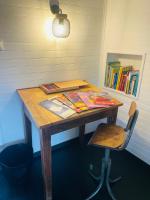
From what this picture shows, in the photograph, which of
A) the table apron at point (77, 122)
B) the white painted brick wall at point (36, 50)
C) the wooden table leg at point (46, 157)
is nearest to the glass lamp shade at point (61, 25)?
the white painted brick wall at point (36, 50)

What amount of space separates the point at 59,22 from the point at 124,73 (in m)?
0.95

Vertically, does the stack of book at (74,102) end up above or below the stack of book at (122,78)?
below

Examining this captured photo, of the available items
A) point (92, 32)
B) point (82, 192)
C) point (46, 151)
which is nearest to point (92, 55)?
point (92, 32)

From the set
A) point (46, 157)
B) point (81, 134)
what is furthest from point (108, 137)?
point (81, 134)

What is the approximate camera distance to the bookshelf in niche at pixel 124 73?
6.05 feet

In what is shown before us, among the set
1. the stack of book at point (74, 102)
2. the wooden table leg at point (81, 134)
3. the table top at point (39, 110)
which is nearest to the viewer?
Result: the table top at point (39, 110)

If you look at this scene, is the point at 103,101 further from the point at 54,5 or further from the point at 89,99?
the point at 54,5

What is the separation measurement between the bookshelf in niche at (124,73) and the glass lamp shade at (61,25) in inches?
29.7

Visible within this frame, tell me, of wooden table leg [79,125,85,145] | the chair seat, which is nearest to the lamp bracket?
the chair seat

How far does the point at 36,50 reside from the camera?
1.64 metres

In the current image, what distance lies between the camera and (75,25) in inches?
70.3

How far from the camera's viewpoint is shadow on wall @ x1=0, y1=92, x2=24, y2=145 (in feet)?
5.43

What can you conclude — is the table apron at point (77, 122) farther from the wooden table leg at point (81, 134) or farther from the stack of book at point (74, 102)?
the wooden table leg at point (81, 134)

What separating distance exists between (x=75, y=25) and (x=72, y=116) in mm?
1094
